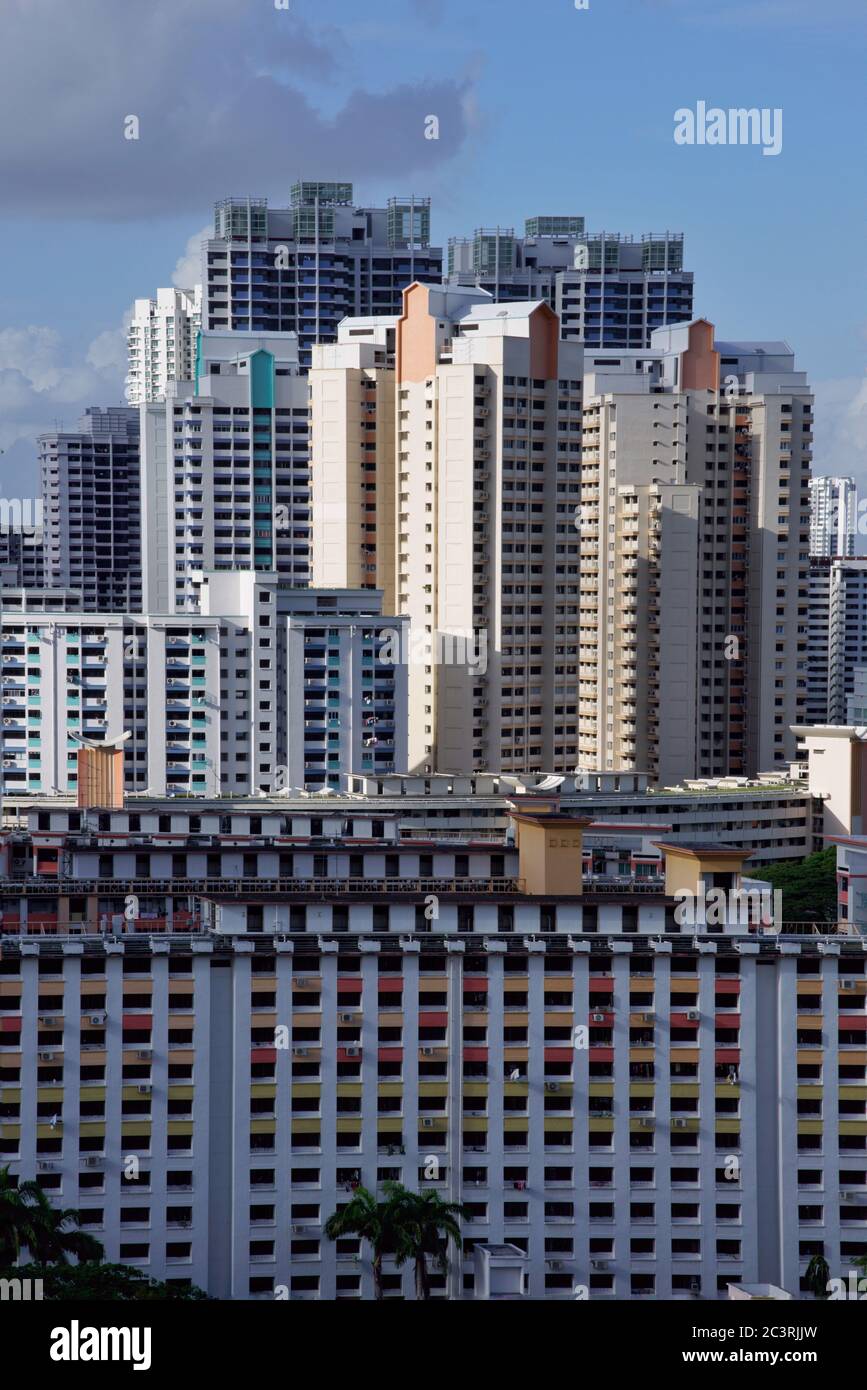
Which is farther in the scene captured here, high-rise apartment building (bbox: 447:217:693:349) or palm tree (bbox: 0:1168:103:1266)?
high-rise apartment building (bbox: 447:217:693:349)

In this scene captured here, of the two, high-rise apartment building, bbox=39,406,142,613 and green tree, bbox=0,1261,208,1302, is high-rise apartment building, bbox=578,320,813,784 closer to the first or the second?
high-rise apartment building, bbox=39,406,142,613

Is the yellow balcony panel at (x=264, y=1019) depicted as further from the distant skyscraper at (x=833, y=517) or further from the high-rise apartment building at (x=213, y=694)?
the distant skyscraper at (x=833, y=517)

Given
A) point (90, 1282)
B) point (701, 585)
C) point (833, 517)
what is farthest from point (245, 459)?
point (833, 517)

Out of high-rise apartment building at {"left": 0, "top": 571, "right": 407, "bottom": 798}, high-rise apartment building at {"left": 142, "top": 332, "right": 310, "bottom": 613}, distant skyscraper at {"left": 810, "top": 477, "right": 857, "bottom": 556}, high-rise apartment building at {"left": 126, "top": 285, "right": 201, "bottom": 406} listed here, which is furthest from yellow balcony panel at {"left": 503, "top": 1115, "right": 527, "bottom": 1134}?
distant skyscraper at {"left": 810, "top": 477, "right": 857, "bottom": 556}

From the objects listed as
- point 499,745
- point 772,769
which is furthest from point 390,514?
point 772,769

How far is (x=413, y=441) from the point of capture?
34688 mm

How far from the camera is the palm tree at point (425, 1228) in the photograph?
12.7 m

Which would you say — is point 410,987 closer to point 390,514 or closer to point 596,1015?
point 596,1015

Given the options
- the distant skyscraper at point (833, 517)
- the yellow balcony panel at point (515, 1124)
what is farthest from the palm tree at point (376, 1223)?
the distant skyscraper at point (833, 517)

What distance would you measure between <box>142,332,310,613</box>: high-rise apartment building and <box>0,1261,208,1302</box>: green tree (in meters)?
33.7

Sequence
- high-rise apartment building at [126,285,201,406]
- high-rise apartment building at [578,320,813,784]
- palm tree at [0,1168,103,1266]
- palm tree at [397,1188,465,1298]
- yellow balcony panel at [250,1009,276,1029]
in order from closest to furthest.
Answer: palm tree at [0,1168,103,1266] < palm tree at [397,1188,465,1298] < yellow balcony panel at [250,1009,276,1029] < high-rise apartment building at [578,320,813,784] < high-rise apartment building at [126,285,201,406]

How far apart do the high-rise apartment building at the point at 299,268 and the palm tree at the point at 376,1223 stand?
46.4 metres

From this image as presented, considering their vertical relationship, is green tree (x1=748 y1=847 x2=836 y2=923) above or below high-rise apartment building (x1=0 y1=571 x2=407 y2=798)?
below

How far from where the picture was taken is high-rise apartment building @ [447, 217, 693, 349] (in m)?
Answer: 62.5
